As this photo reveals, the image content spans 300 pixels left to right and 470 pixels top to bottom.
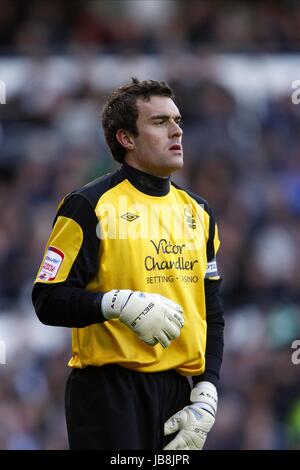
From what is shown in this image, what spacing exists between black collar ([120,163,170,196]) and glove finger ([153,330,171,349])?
0.72 metres

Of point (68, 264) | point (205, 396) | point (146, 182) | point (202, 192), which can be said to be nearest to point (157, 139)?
point (146, 182)

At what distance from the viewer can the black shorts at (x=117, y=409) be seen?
417 cm

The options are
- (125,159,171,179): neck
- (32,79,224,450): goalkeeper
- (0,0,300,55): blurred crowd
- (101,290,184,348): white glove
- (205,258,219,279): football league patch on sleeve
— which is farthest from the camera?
(0,0,300,55): blurred crowd

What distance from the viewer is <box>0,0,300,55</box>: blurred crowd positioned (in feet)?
36.0

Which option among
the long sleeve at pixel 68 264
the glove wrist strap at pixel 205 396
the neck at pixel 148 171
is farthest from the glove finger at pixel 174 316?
the neck at pixel 148 171

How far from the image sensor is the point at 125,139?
4.55 m

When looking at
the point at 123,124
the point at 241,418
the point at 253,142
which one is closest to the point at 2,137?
the point at 253,142

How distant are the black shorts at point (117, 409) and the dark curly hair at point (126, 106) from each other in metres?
1.02

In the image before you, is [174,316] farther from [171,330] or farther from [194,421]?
[194,421]

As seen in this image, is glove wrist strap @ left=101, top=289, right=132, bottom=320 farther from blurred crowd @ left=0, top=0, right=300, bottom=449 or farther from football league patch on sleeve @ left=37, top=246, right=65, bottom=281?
blurred crowd @ left=0, top=0, right=300, bottom=449

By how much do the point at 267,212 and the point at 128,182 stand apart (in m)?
5.28

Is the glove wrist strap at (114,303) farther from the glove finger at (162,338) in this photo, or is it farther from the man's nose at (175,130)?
the man's nose at (175,130)

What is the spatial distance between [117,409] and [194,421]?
0.34 m

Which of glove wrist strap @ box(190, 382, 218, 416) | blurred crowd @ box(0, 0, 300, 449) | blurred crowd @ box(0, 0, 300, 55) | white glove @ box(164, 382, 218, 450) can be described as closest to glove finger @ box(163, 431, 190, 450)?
white glove @ box(164, 382, 218, 450)
